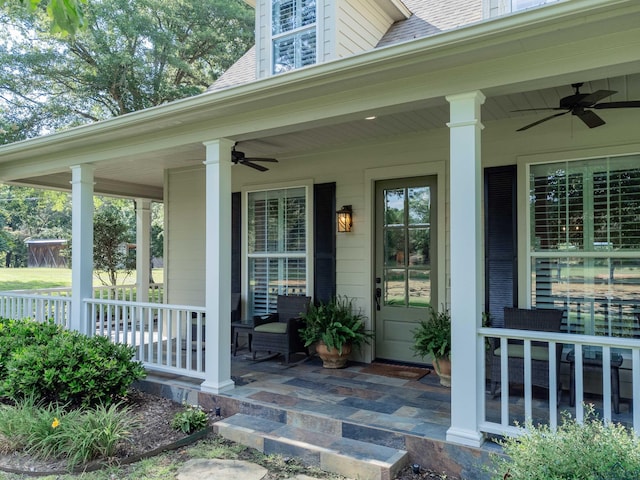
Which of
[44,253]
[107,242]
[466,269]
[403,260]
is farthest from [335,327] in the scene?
[44,253]

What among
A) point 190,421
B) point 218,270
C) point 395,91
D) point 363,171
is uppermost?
point 395,91

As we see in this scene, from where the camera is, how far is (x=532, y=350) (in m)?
3.81

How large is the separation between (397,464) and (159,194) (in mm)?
7237

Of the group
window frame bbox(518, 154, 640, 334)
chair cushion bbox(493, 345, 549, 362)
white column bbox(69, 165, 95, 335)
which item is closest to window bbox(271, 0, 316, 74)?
window frame bbox(518, 154, 640, 334)

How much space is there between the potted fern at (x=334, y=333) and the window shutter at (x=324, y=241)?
350 millimetres

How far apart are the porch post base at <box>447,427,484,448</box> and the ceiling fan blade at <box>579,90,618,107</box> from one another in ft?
7.61

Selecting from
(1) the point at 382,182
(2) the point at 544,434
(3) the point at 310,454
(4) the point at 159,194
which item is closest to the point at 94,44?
(4) the point at 159,194

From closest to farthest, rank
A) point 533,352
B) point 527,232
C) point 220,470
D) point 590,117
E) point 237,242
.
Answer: point 220,470
point 590,117
point 533,352
point 527,232
point 237,242

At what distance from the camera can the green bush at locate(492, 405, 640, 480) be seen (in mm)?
1831

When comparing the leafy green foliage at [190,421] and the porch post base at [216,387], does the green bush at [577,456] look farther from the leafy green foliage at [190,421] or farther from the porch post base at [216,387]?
the porch post base at [216,387]

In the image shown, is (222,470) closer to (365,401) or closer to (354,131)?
(365,401)

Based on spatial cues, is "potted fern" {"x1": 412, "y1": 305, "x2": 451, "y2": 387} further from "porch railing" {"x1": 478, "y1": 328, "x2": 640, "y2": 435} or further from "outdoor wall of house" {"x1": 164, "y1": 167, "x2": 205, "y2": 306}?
"outdoor wall of house" {"x1": 164, "y1": 167, "x2": 205, "y2": 306}

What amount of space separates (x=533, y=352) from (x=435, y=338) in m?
0.86

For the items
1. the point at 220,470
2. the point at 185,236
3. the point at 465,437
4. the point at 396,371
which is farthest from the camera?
the point at 185,236
